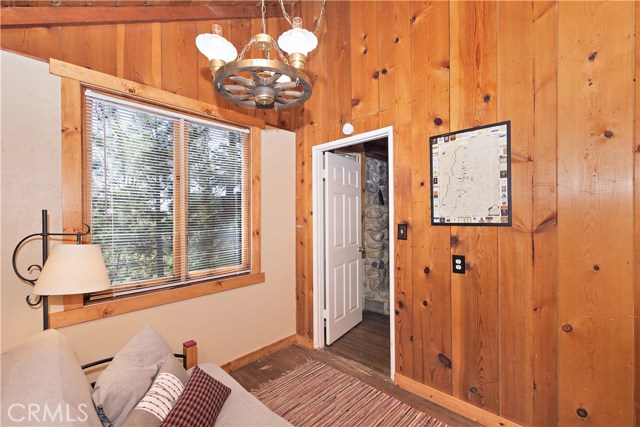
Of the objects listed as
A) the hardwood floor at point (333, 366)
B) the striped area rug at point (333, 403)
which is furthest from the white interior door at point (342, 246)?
the striped area rug at point (333, 403)

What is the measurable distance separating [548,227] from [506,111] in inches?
31.2

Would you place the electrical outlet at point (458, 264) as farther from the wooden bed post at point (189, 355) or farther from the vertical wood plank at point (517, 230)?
the wooden bed post at point (189, 355)

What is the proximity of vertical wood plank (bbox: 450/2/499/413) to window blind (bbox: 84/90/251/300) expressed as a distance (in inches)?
77.2

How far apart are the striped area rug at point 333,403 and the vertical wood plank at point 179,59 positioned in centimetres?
263

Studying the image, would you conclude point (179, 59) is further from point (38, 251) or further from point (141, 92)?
point (38, 251)

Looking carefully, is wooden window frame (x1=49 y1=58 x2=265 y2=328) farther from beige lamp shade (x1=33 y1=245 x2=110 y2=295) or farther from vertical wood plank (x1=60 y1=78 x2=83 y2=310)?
beige lamp shade (x1=33 y1=245 x2=110 y2=295)

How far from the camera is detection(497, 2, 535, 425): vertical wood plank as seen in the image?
182 cm

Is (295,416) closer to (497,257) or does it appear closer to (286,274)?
(286,274)

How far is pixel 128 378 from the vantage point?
1.31 m

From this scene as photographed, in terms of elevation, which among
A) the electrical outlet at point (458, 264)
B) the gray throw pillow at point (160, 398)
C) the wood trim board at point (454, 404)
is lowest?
the wood trim board at point (454, 404)

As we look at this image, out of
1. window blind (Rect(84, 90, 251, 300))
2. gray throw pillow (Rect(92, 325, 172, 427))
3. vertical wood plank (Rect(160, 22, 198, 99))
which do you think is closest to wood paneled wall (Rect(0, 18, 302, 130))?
vertical wood plank (Rect(160, 22, 198, 99))

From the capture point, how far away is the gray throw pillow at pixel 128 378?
3.93 feet

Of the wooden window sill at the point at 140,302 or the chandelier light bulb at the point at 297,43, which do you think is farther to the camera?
the wooden window sill at the point at 140,302

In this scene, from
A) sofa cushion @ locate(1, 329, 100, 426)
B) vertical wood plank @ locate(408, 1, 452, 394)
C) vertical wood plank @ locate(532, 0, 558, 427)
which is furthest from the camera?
vertical wood plank @ locate(408, 1, 452, 394)
